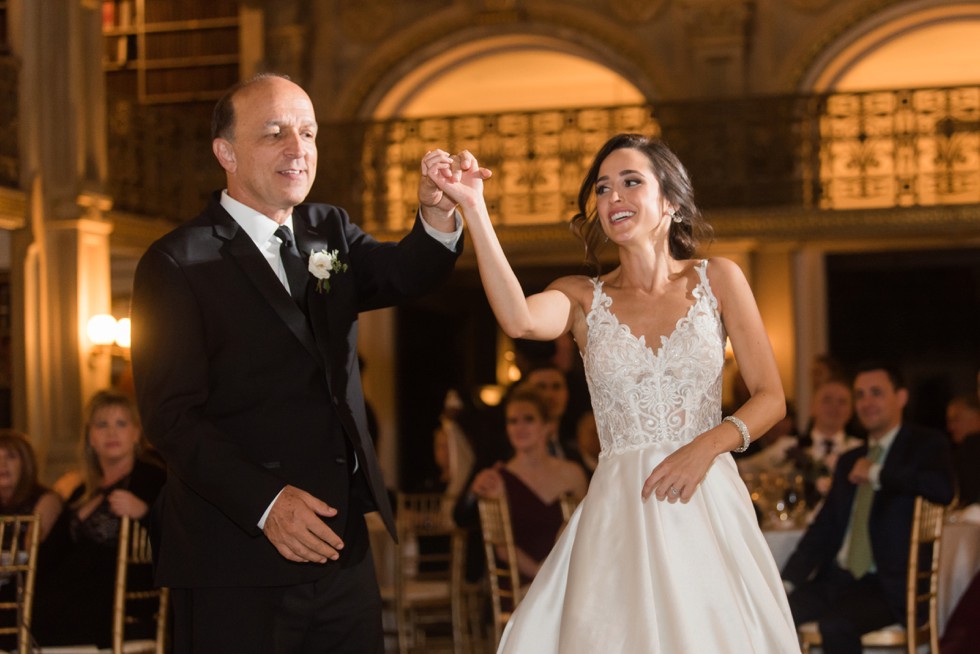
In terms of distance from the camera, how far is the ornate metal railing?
40.5ft

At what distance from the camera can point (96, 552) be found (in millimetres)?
5254

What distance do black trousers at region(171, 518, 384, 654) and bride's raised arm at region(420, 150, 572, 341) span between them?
0.57 meters

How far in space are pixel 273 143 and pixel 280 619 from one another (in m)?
0.83

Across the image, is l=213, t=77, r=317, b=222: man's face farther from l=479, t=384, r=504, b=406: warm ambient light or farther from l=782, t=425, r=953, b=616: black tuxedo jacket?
l=479, t=384, r=504, b=406: warm ambient light

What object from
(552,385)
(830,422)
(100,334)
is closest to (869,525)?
(830,422)

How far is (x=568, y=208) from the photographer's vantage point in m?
13.0

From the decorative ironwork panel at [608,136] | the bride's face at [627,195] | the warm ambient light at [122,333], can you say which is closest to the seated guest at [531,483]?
the bride's face at [627,195]

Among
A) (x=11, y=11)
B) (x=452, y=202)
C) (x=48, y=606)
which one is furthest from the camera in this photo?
(x=11, y=11)

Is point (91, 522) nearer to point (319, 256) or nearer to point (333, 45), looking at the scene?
point (319, 256)

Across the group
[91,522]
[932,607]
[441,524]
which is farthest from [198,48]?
[932,607]

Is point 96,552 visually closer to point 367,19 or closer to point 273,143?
point 273,143

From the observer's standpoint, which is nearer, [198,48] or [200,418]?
[200,418]

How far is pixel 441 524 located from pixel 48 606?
295 cm

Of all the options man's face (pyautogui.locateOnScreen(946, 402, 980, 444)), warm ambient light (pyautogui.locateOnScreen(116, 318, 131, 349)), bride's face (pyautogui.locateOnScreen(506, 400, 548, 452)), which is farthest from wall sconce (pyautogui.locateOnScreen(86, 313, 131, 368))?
man's face (pyautogui.locateOnScreen(946, 402, 980, 444))
